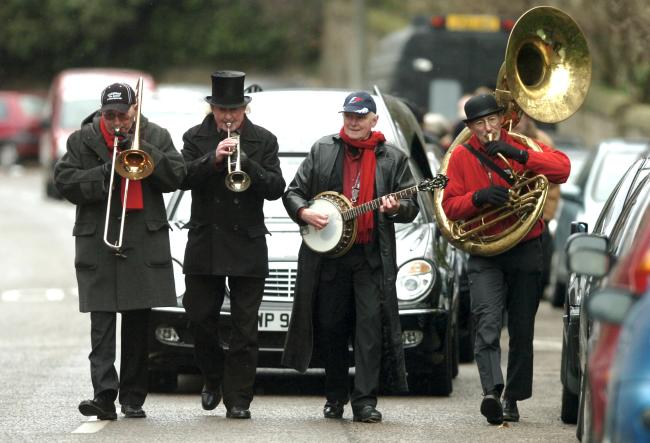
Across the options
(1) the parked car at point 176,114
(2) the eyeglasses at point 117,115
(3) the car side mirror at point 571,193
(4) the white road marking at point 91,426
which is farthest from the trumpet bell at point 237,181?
(3) the car side mirror at point 571,193

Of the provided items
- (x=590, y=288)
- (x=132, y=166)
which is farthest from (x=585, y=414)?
(x=132, y=166)

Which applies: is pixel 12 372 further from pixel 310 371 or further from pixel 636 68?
pixel 636 68

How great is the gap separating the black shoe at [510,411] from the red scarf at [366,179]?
1.22 m

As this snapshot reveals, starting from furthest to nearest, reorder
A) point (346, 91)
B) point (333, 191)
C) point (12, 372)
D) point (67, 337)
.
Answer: point (67, 337)
point (346, 91)
point (12, 372)
point (333, 191)

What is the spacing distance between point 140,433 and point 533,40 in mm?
3484

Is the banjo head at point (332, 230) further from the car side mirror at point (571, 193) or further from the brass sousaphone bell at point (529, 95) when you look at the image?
the car side mirror at point (571, 193)

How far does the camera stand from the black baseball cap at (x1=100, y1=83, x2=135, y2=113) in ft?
32.7

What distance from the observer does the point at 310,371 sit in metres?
12.7

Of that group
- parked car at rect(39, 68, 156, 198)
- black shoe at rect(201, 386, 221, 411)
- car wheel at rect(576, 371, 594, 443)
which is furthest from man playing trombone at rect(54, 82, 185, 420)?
parked car at rect(39, 68, 156, 198)

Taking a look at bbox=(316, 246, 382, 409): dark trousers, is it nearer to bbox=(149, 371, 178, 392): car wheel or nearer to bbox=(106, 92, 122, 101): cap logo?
bbox=(106, 92, 122, 101): cap logo

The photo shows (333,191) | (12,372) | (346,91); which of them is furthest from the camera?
(346,91)

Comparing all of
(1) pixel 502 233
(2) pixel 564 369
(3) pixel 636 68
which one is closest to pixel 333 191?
(1) pixel 502 233

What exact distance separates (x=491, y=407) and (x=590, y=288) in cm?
130

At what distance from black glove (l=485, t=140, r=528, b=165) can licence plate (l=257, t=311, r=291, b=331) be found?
1.94 m
